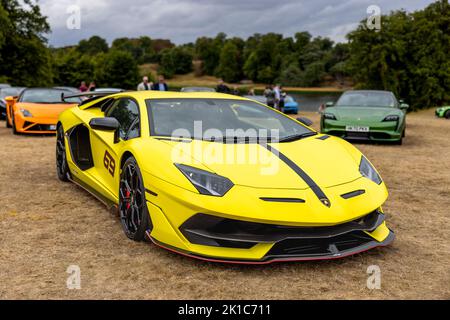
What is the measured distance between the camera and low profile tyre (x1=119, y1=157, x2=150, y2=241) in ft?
12.4

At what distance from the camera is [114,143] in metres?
4.58

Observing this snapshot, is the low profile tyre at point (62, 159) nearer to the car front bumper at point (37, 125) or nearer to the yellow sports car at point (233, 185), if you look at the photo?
the yellow sports car at point (233, 185)

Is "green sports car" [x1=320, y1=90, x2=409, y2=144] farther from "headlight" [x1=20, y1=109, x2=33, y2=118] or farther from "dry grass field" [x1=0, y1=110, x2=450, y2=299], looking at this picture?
"headlight" [x1=20, y1=109, x2=33, y2=118]

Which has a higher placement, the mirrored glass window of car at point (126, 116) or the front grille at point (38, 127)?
the mirrored glass window of car at point (126, 116)

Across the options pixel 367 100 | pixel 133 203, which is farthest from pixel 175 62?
pixel 133 203

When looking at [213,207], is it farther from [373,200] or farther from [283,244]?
[373,200]

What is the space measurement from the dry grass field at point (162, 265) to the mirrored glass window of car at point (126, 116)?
87 centimetres

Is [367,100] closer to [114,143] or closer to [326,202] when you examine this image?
[114,143]

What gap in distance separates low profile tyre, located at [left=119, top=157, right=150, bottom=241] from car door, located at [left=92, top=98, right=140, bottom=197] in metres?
0.24

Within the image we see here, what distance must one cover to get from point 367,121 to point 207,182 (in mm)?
8010

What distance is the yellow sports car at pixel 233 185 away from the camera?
130 inches

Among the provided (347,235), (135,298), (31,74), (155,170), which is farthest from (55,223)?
(31,74)

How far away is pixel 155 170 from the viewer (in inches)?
143

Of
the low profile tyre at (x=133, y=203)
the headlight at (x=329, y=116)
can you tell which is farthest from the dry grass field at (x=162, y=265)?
the headlight at (x=329, y=116)
